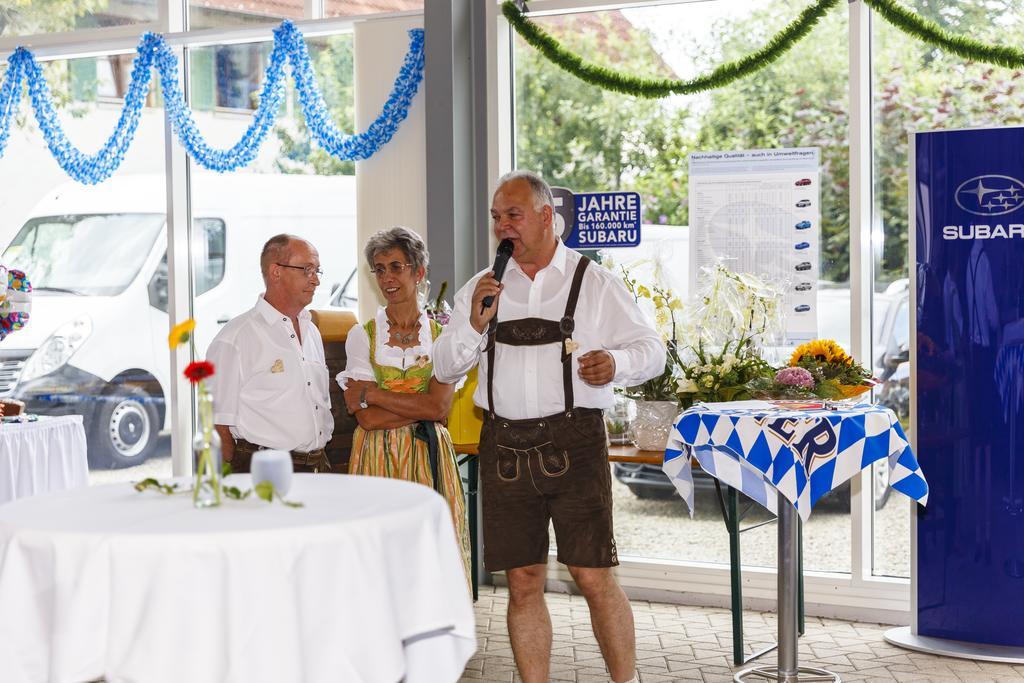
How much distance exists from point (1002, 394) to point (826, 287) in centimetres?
107

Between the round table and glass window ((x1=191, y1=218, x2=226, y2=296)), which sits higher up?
glass window ((x1=191, y1=218, x2=226, y2=296))

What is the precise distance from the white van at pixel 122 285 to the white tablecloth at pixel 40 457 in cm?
172

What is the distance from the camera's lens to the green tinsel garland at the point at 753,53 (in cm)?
493

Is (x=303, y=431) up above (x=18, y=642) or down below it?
above

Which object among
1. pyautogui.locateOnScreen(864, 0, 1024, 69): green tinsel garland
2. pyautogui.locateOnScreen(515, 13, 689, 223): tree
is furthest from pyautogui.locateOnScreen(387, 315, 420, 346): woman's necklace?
pyautogui.locateOnScreen(864, 0, 1024, 69): green tinsel garland

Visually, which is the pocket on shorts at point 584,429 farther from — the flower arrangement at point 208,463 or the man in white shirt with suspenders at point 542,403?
the flower arrangement at point 208,463

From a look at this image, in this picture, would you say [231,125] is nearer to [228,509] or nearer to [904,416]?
[904,416]

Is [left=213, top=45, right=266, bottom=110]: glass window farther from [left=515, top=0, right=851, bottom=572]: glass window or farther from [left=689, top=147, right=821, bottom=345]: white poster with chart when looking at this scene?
[left=689, top=147, right=821, bottom=345]: white poster with chart

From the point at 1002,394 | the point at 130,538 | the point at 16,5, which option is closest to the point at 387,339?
the point at 130,538

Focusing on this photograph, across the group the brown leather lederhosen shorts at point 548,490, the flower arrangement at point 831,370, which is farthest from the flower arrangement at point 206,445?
the flower arrangement at point 831,370

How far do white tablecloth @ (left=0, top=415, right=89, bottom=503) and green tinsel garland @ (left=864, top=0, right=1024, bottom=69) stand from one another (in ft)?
12.6

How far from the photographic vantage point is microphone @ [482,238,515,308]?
3566mm

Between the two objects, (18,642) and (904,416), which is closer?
(18,642)

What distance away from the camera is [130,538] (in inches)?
92.6
